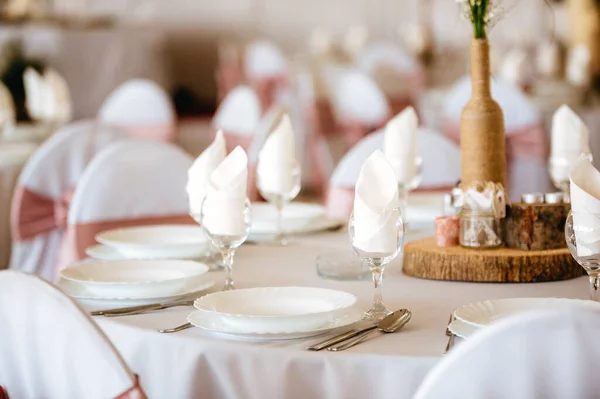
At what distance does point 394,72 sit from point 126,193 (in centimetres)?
570

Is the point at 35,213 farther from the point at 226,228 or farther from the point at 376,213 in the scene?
the point at 376,213

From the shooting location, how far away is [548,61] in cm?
786

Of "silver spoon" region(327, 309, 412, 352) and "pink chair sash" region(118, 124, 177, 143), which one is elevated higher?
"pink chair sash" region(118, 124, 177, 143)

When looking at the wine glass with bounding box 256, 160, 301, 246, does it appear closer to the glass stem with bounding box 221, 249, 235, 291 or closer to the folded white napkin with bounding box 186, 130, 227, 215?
the folded white napkin with bounding box 186, 130, 227, 215

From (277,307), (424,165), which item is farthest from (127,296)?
(424,165)

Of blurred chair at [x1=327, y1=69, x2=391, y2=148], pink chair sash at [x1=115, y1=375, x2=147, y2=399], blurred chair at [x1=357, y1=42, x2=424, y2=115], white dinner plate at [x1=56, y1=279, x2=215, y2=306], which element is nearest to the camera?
pink chair sash at [x1=115, y1=375, x2=147, y2=399]

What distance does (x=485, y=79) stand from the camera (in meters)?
2.07

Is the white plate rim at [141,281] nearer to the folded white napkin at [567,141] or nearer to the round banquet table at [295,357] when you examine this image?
the round banquet table at [295,357]

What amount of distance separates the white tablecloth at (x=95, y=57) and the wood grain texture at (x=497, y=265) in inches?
255

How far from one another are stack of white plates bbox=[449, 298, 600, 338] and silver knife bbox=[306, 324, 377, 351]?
0.13 meters

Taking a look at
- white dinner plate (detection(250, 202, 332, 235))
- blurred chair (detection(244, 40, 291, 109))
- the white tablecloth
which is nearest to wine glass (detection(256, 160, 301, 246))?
white dinner plate (detection(250, 202, 332, 235))

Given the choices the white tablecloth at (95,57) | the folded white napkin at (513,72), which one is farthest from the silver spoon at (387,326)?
the white tablecloth at (95,57)

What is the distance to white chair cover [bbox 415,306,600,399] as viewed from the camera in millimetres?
1104

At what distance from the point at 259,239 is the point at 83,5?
7.34 m
